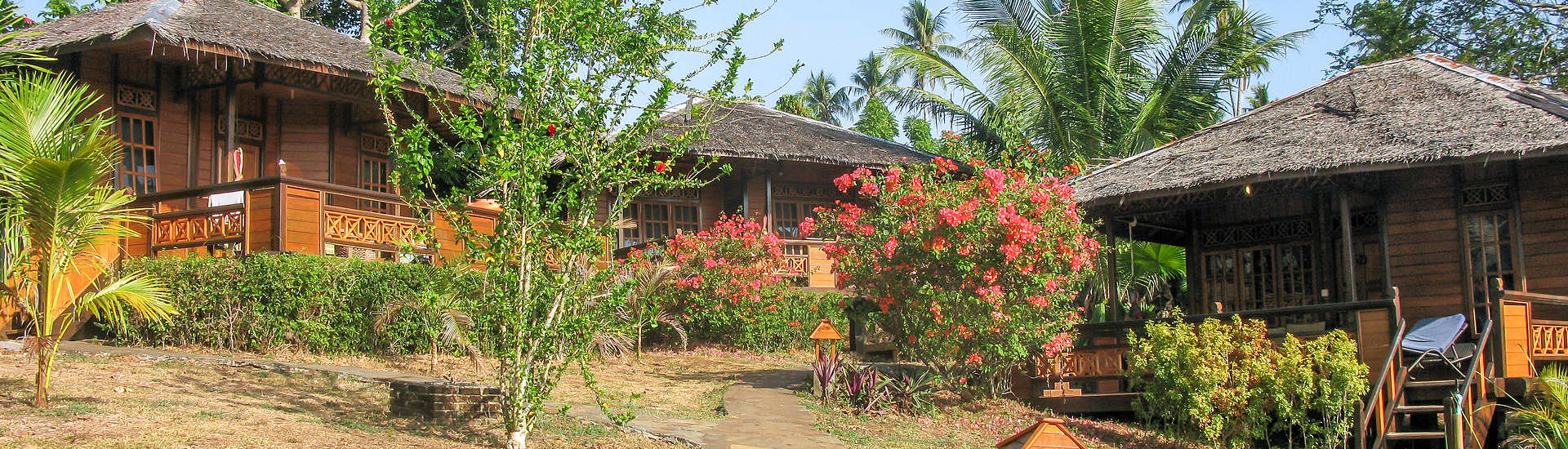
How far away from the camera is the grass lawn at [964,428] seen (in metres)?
11.5

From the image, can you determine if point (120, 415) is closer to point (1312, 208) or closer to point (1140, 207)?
point (1140, 207)

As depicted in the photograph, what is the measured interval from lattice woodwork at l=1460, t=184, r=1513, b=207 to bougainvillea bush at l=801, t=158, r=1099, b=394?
4438 millimetres

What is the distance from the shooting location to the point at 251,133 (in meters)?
18.2

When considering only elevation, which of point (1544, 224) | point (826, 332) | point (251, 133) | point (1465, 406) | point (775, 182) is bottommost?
point (1465, 406)

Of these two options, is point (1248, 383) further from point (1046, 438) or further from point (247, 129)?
point (247, 129)

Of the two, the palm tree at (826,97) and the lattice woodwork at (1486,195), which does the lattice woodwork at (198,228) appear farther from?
the palm tree at (826,97)

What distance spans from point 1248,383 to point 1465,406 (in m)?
1.88

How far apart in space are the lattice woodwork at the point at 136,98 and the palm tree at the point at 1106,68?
12.4 metres

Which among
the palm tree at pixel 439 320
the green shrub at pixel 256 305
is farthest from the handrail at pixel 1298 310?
the green shrub at pixel 256 305

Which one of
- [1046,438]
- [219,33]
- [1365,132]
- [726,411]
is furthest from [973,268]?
[219,33]

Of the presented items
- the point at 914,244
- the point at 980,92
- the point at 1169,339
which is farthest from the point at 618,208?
the point at 980,92

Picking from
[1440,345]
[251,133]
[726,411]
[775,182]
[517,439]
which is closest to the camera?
[517,439]

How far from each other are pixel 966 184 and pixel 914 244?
957 mm

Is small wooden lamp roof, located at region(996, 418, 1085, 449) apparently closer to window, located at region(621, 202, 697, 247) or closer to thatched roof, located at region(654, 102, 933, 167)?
thatched roof, located at region(654, 102, 933, 167)
